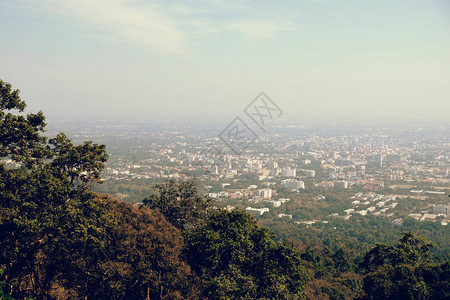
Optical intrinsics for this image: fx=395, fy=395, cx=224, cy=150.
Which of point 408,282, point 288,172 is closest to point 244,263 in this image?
point 408,282

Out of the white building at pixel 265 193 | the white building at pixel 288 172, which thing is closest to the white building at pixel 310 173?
the white building at pixel 288 172

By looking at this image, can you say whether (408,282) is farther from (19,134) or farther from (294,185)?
(294,185)

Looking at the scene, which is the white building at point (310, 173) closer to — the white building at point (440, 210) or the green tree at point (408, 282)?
the white building at point (440, 210)

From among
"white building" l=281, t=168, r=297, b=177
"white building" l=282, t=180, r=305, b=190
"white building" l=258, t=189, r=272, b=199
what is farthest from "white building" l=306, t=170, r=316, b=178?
"white building" l=258, t=189, r=272, b=199

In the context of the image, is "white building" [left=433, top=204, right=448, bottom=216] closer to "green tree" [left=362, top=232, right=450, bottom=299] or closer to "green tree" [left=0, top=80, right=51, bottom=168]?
"green tree" [left=362, top=232, right=450, bottom=299]

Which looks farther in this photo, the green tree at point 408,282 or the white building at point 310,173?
the white building at point 310,173

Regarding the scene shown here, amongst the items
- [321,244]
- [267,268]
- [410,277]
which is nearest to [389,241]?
[321,244]

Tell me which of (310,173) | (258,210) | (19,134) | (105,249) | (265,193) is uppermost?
(19,134)

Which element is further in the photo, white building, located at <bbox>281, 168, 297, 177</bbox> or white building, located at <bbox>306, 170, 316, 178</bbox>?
white building, located at <bbox>281, 168, 297, 177</bbox>
